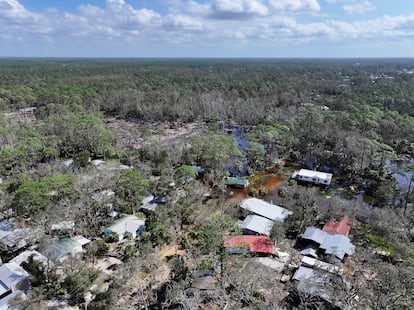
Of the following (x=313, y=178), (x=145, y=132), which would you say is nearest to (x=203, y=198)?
(x=313, y=178)

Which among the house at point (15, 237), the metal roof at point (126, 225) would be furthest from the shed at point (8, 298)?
the metal roof at point (126, 225)

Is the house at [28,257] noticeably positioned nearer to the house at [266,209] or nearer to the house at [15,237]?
the house at [15,237]

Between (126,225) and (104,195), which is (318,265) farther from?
(104,195)

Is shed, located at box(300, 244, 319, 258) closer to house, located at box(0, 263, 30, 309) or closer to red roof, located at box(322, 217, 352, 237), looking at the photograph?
red roof, located at box(322, 217, 352, 237)

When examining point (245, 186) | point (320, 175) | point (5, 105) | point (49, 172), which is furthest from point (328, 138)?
point (5, 105)

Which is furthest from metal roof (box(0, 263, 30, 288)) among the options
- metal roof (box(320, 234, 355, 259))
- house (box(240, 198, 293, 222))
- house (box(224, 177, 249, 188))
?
house (box(224, 177, 249, 188))

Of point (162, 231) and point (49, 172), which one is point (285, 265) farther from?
point (49, 172)
